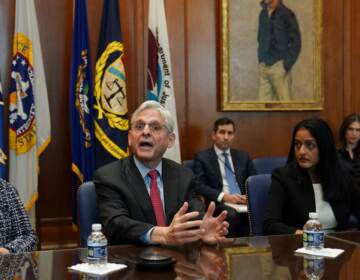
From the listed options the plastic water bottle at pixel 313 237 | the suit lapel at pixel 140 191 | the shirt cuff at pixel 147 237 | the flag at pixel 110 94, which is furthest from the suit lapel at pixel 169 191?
the flag at pixel 110 94

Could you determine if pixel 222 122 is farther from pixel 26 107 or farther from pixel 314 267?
pixel 314 267

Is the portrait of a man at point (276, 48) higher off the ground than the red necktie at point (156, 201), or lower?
higher

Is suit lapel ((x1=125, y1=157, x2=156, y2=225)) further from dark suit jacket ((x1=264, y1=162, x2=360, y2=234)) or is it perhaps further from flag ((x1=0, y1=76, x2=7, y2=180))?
flag ((x1=0, y1=76, x2=7, y2=180))

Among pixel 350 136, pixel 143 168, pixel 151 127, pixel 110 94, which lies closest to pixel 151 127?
pixel 151 127

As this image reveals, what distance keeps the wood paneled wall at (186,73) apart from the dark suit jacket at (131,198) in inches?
96.8

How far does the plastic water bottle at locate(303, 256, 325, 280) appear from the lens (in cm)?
167

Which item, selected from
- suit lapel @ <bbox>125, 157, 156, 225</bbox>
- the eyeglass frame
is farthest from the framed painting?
suit lapel @ <bbox>125, 157, 156, 225</bbox>

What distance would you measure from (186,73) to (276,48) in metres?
1.05

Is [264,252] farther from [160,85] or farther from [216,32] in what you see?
[216,32]

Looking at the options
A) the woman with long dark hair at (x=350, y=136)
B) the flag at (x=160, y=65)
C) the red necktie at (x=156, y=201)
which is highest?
the flag at (x=160, y=65)

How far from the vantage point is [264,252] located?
200 cm

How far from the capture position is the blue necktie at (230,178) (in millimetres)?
5000

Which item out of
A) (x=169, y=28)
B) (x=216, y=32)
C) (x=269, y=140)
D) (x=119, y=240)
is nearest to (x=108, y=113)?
(x=169, y=28)

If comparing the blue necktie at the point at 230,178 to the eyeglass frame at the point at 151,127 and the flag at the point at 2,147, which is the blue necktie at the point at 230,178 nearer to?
the flag at the point at 2,147
